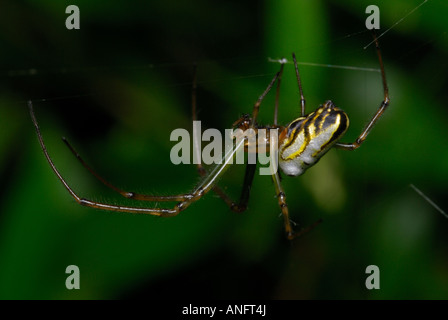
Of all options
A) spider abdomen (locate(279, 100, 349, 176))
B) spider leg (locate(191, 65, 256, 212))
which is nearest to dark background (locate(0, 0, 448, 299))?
spider leg (locate(191, 65, 256, 212))

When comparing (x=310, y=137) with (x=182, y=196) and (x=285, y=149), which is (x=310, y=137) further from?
(x=182, y=196)

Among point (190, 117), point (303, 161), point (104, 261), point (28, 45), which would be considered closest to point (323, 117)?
point (303, 161)

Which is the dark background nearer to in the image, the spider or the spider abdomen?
the spider

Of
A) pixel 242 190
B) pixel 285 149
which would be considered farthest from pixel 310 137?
→ pixel 242 190

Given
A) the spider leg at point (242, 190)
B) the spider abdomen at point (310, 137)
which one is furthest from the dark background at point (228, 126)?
the spider abdomen at point (310, 137)

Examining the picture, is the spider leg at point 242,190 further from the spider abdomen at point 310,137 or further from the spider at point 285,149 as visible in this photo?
the spider abdomen at point 310,137
